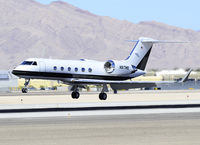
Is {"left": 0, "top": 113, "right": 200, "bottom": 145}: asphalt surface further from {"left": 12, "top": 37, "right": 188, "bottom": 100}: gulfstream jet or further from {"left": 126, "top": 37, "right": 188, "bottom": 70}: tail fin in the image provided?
{"left": 126, "top": 37, "right": 188, "bottom": 70}: tail fin

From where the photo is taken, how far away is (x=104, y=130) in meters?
18.1

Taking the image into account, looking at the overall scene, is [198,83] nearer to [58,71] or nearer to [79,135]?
[58,71]

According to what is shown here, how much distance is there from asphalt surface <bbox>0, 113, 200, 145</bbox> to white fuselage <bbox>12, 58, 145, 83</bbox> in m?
15.0

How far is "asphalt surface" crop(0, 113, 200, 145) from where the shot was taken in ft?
51.3

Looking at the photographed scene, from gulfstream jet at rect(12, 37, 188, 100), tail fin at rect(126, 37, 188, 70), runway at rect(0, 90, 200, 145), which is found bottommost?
runway at rect(0, 90, 200, 145)

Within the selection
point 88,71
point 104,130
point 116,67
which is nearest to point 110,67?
point 116,67

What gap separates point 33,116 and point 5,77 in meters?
79.1

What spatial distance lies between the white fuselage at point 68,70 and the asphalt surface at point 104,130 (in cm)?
1501

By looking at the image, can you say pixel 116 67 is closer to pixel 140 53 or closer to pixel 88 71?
pixel 88 71

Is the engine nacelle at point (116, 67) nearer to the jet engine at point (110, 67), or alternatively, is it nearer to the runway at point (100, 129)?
the jet engine at point (110, 67)

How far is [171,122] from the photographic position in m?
20.5

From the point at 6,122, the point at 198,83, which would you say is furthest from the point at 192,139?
the point at 198,83

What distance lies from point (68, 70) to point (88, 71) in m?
2.27

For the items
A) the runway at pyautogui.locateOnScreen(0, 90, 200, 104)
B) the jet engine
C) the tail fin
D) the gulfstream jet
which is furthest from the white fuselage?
the runway at pyautogui.locateOnScreen(0, 90, 200, 104)
